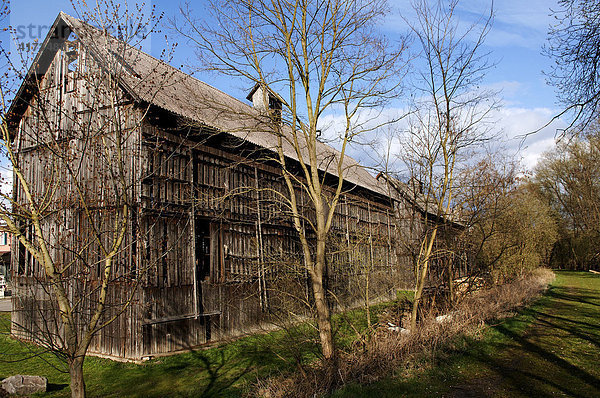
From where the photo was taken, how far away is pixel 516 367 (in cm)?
841

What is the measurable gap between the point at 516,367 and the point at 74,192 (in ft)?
36.0

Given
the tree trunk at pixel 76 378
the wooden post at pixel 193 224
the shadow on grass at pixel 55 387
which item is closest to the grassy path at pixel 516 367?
the tree trunk at pixel 76 378

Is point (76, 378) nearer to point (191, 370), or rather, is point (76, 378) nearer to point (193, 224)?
point (191, 370)

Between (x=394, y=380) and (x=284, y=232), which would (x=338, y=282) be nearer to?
(x=284, y=232)

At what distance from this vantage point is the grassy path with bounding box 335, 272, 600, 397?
6.93 meters

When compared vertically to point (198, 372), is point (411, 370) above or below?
above

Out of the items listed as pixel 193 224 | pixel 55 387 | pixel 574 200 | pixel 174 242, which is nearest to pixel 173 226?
pixel 174 242

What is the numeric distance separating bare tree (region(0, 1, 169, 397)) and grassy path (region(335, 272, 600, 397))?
409 centimetres

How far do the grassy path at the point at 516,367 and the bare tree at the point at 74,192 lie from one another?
409 centimetres

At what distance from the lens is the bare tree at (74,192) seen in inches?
181

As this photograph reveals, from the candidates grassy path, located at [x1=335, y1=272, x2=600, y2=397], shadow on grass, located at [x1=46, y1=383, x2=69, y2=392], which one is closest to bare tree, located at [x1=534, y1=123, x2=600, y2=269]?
grassy path, located at [x1=335, y1=272, x2=600, y2=397]

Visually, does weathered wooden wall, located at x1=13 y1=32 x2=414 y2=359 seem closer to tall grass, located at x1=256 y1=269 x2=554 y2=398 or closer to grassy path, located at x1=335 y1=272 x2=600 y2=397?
tall grass, located at x1=256 y1=269 x2=554 y2=398

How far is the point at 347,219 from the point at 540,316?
8.11m

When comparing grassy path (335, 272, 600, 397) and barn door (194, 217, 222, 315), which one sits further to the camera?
barn door (194, 217, 222, 315)
